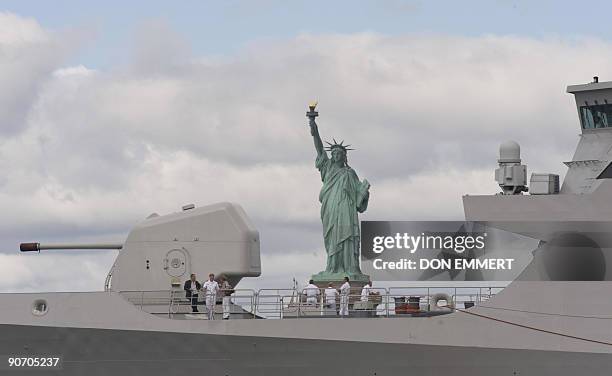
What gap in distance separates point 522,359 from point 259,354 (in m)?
4.97

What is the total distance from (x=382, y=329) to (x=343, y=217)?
6.64 meters

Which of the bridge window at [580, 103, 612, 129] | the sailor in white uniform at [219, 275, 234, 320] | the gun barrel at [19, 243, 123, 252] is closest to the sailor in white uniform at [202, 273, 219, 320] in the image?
the sailor in white uniform at [219, 275, 234, 320]

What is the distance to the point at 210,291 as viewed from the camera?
27.0 m

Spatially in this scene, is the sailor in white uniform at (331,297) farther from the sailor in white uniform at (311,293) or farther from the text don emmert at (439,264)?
the text don emmert at (439,264)

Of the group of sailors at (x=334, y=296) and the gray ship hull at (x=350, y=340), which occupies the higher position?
the group of sailors at (x=334, y=296)

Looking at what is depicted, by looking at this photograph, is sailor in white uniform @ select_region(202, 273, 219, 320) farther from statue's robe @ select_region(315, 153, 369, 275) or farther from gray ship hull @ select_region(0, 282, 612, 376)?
statue's robe @ select_region(315, 153, 369, 275)

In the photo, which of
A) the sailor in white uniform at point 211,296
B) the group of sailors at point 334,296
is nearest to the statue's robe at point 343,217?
the group of sailors at point 334,296

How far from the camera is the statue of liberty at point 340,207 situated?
32.6 m

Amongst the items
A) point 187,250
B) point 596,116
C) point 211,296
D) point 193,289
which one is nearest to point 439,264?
point 596,116

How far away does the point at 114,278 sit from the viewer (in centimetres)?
2873

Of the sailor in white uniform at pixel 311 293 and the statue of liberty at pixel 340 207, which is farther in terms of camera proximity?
the statue of liberty at pixel 340 207

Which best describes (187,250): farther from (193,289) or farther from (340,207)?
(340,207)

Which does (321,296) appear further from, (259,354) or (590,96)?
(590,96)

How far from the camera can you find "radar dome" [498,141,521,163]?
28281mm
